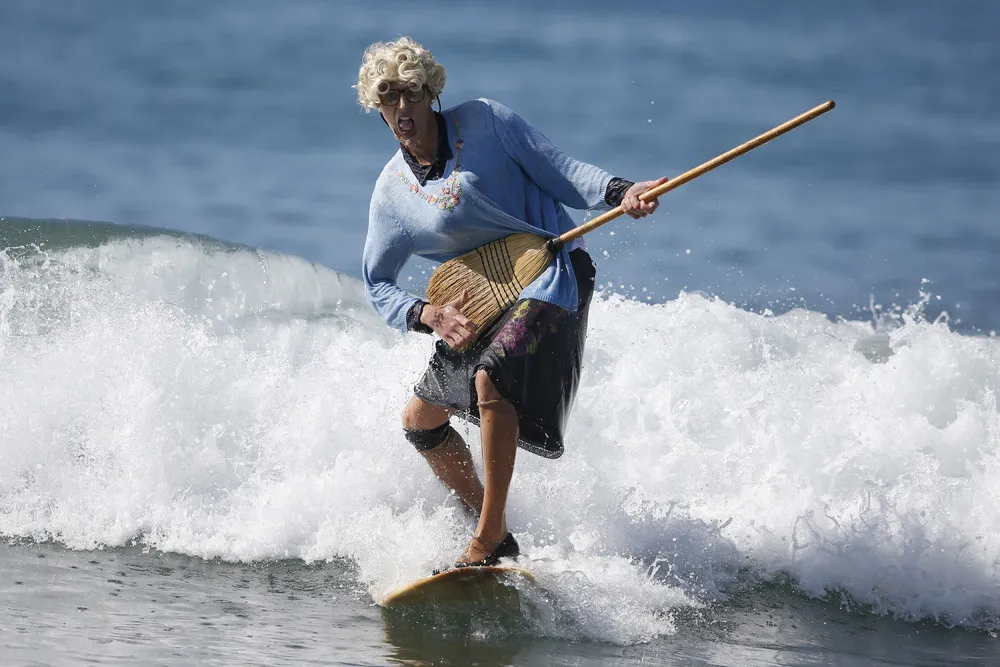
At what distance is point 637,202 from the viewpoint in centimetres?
384

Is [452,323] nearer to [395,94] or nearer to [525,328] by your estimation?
[525,328]

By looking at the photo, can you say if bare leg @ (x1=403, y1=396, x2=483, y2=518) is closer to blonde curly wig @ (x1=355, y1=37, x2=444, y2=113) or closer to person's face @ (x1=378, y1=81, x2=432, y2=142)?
person's face @ (x1=378, y1=81, x2=432, y2=142)

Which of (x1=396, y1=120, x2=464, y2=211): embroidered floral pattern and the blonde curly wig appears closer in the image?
the blonde curly wig

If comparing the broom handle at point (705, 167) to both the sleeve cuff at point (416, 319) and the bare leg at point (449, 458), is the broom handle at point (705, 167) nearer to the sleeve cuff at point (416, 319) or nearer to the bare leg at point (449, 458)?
the sleeve cuff at point (416, 319)

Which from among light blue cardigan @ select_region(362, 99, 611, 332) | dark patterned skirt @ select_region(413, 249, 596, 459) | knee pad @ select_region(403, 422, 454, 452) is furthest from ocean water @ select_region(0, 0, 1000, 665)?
light blue cardigan @ select_region(362, 99, 611, 332)

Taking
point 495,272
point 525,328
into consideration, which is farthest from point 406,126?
point 525,328

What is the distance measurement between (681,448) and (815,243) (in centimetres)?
880

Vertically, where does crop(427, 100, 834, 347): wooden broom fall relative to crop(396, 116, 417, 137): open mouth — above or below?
below

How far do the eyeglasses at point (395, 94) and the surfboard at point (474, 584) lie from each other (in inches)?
57.2

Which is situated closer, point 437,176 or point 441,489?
point 437,176

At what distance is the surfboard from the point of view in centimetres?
395

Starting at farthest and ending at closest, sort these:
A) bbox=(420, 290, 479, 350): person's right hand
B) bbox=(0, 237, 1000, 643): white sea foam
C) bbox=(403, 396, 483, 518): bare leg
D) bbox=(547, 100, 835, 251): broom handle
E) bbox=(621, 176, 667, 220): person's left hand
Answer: bbox=(0, 237, 1000, 643): white sea foam < bbox=(403, 396, 483, 518): bare leg < bbox=(420, 290, 479, 350): person's right hand < bbox=(621, 176, 667, 220): person's left hand < bbox=(547, 100, 835, 251): broom handle

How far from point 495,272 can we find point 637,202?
0.54m

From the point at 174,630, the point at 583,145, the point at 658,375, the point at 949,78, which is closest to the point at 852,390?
the point at 658,375
